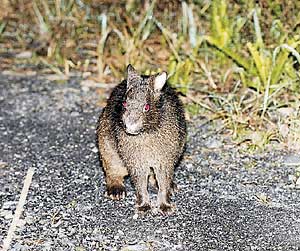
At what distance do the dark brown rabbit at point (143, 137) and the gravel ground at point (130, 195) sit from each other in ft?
0.48

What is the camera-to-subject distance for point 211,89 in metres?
6.43

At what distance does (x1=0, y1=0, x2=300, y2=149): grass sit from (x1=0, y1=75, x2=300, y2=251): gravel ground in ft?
1.03

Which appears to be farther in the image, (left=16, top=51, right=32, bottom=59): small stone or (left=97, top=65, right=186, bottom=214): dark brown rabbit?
(left=16, top=51, right=32, bottom=59): small stone

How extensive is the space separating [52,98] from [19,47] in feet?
4.40

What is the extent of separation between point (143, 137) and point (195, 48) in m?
2.30

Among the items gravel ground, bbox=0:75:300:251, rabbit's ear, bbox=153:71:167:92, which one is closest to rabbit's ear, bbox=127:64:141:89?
rabbit's ear, bbox=153:71:167:92

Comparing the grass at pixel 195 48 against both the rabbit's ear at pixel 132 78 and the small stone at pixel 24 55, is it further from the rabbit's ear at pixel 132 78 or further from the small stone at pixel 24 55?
the rabbit's ear at pixel 132 78

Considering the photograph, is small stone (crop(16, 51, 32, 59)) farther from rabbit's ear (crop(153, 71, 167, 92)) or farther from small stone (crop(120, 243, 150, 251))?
small stone (crop(120, 243, 150, 251))

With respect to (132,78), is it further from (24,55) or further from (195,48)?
(24,55)

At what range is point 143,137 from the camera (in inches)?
180

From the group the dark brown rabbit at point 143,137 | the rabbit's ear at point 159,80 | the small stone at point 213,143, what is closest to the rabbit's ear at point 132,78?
the dark brown rabbit at point 143,137

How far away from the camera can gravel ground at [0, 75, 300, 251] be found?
14.2 ft

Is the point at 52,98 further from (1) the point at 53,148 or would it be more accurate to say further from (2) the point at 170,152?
(2) the point at 170,152

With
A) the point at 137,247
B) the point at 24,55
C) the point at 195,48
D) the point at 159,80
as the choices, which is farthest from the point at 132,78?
the point at 24,55
